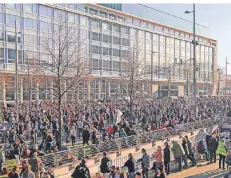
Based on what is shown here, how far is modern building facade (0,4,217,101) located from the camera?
4484cm

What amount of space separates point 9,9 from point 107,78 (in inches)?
808

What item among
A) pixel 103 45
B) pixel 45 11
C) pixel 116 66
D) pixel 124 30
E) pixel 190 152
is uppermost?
pixel 45 11

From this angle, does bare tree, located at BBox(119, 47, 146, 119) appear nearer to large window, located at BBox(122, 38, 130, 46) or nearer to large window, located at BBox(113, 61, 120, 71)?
large window, located at BBox(113, 61, 120, 71)

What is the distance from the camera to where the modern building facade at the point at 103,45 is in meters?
44.8

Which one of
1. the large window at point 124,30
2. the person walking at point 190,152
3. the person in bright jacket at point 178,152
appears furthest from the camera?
the large window at point 124,30

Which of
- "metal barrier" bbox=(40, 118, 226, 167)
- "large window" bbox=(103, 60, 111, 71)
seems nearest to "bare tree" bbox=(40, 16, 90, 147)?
"metal barrier" bbox=(40, 118, 226, 167)

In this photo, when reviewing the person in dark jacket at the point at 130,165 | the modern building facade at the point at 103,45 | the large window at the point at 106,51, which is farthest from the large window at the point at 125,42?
the person in dark jacket at the point at 130,165

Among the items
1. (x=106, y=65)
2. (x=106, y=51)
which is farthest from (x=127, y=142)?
(x=106, y=51)

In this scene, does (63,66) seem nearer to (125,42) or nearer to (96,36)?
(96,36)

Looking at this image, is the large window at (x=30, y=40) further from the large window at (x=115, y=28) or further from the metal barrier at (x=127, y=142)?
the metal barrier at (x=127, y=142)

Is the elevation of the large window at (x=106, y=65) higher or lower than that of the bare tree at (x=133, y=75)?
higher

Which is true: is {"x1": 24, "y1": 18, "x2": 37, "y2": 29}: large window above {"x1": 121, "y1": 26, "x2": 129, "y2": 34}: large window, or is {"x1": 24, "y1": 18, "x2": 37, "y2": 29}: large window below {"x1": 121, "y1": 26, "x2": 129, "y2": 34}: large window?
below

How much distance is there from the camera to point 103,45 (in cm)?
6225

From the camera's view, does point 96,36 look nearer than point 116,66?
Yes
